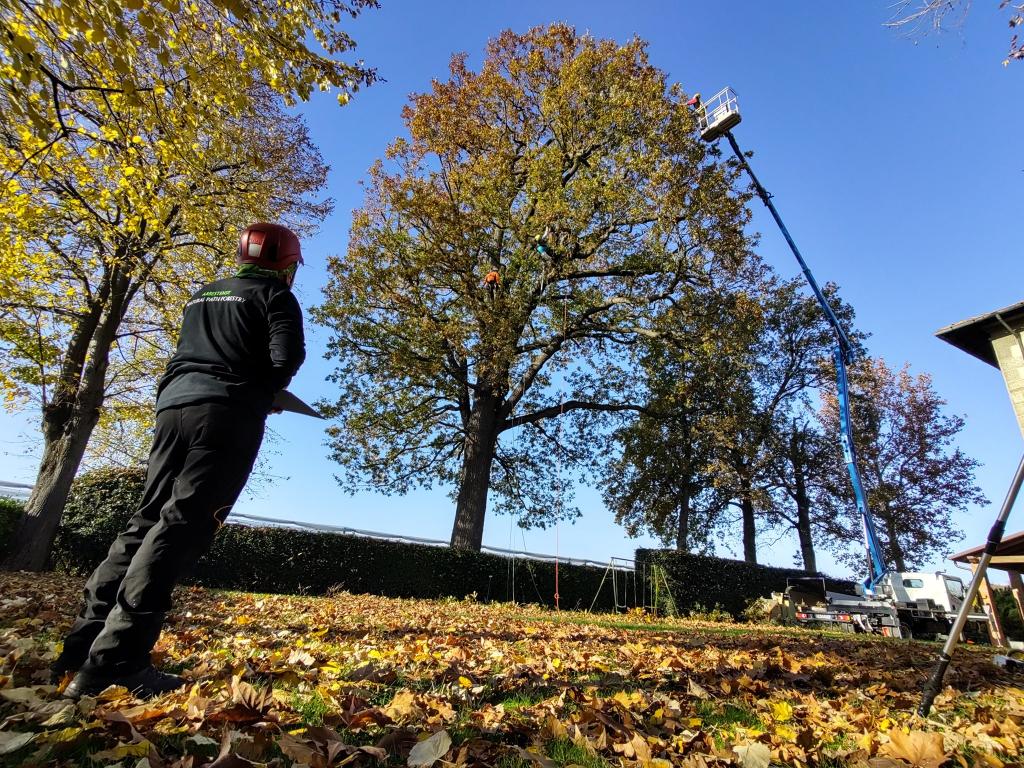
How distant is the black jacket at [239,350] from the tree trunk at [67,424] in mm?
9626

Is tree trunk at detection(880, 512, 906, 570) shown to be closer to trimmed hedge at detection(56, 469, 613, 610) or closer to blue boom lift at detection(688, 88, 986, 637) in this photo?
blue boom lift at detection(688, 88, 986, 637)

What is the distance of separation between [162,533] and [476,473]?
12930 millimetres

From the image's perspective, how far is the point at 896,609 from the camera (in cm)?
1456

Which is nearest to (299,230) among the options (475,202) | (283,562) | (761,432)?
(475,202)

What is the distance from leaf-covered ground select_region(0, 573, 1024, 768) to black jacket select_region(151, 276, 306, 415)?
3.99ft

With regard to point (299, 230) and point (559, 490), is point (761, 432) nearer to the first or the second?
point (559, 490)

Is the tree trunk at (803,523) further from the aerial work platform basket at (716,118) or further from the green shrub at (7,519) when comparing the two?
the green shrub at (7,519)

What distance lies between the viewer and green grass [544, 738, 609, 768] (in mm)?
1824

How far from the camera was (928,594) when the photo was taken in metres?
16.5

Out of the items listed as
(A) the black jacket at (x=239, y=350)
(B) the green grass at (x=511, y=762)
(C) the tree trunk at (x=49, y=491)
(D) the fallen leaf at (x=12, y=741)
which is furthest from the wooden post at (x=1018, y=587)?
(C) the tree trunk at (x=49, y=491)

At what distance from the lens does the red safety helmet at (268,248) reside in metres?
2.87

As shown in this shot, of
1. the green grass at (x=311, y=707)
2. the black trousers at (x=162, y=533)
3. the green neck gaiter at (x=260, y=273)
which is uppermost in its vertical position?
the green neck gaiter at (x=260, y=273)

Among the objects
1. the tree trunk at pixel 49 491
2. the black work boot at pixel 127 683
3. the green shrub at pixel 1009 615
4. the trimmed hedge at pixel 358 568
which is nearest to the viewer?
the black work boot at pixel 127 683

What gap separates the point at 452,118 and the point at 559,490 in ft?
41.3
